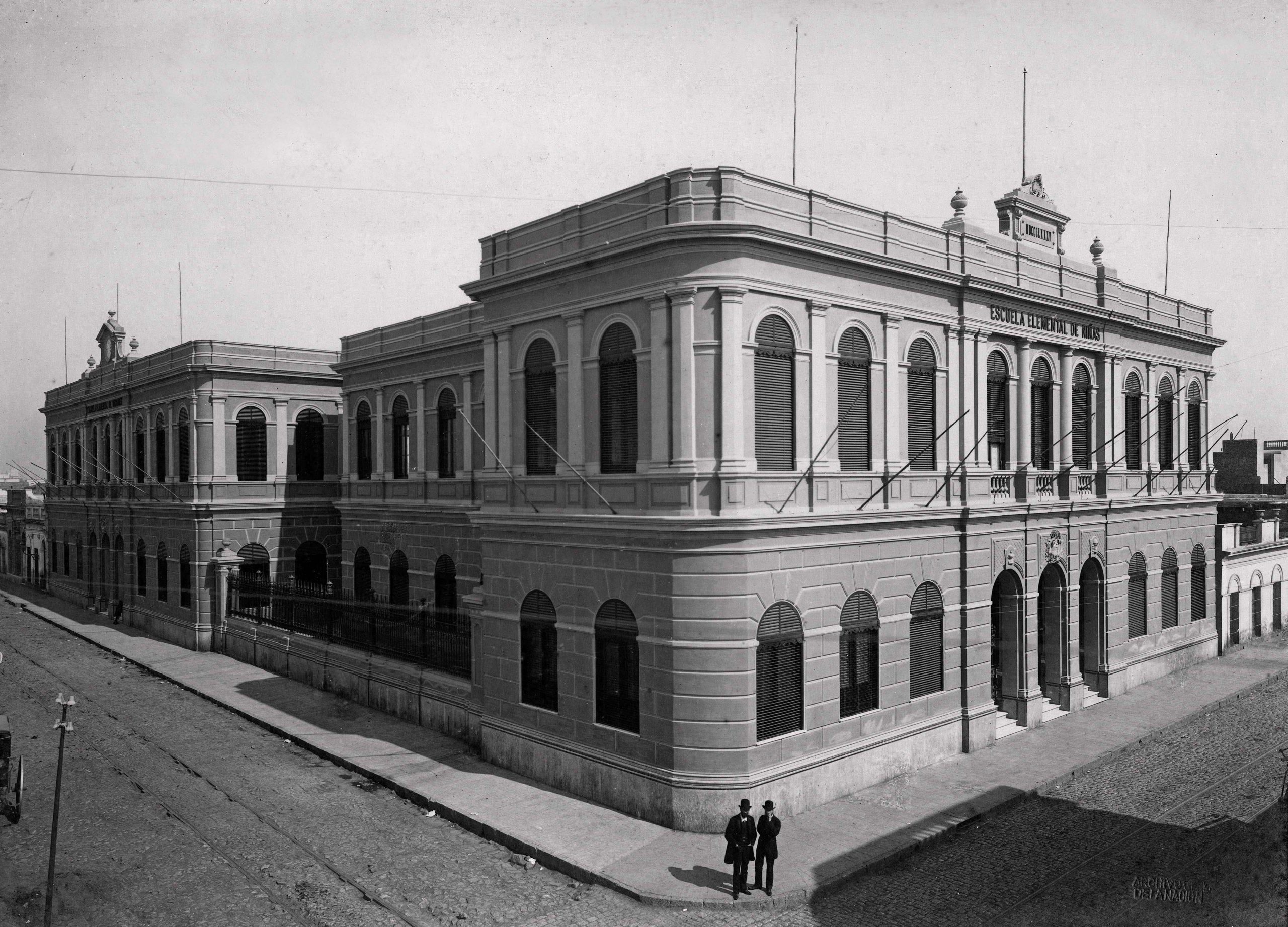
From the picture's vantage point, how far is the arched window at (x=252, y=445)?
1426 inches

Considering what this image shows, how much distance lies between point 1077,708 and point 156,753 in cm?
2235

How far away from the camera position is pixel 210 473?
35312mm

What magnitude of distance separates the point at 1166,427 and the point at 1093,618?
763 cm

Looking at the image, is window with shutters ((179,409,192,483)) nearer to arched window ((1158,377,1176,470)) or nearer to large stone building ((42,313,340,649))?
large stone building ((42,313,340,649))

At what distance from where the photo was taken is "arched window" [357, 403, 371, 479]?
1363 inches

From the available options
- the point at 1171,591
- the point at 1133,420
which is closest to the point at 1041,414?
the point at 1133,420

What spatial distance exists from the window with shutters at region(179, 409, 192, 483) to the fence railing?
490cm

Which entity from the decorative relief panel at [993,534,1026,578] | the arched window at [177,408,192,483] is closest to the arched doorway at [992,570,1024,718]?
the decorative relief panel at [993,534,1026,578]

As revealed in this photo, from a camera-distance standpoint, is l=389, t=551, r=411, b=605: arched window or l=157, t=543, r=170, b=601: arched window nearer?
l=389, t=551, r=411, b=605: arched window

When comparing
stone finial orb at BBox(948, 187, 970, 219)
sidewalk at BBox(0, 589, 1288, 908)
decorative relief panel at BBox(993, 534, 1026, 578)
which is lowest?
sidewalk at BBox(0, 589, 1288, 908)

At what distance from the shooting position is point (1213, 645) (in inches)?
1209

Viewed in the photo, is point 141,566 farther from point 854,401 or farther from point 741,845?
point 741,845

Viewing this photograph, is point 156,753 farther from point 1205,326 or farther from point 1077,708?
point 1205,326

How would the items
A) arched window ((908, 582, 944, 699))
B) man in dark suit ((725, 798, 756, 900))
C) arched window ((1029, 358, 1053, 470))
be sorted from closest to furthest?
man in dark suit ((725, 798, 756, 900))
arched window ((908, 582, 944, 699))
arched window ((1029, 358, 1053, 470))
